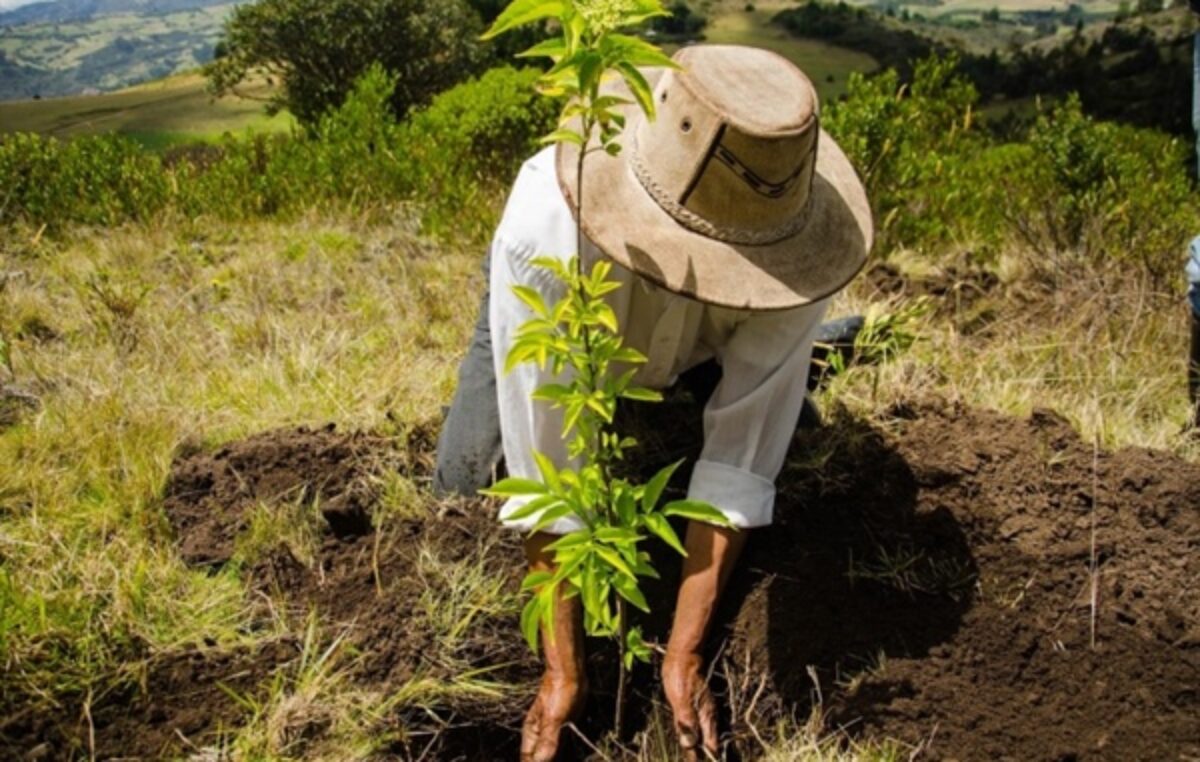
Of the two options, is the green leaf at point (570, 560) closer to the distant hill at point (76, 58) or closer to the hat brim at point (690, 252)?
the hat brim at point (690, 252)

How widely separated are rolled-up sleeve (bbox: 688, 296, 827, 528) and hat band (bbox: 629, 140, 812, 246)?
0.24 m

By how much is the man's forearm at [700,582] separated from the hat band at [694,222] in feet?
1.84

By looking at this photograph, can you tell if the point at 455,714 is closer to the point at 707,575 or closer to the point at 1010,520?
the point at 707,575

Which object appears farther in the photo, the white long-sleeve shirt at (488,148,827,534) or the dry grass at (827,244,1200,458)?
the dry grass at (827,244,1200,458)

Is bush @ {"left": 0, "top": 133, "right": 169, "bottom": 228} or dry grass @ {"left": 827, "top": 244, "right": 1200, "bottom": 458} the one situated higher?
dry grass @ {"left": 827, "top": 244, "right": 1200, "bottom": 458}

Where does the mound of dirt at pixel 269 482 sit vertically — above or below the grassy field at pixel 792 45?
above

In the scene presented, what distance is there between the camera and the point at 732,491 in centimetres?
183

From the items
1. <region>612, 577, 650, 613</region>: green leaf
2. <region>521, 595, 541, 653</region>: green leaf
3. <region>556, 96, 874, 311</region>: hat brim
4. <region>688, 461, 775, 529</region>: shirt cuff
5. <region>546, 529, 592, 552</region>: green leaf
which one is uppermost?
<region>556, 96, 874, 311</region>: hat brim

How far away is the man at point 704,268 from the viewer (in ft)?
4.90

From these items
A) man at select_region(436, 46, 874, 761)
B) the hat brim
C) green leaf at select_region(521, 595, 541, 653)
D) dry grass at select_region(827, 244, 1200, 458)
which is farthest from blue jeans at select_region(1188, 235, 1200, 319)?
green leaf at select_region(521, 595, 541, 653)

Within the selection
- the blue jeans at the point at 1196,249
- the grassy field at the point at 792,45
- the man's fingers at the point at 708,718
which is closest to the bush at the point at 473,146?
the blue jeans at the point at 1196,249

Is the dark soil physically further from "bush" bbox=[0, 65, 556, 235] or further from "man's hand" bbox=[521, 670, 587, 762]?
"bush" bbox=[0, 65, 556, 235]

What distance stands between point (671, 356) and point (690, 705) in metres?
0.68

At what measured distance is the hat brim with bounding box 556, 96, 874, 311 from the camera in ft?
4.91
